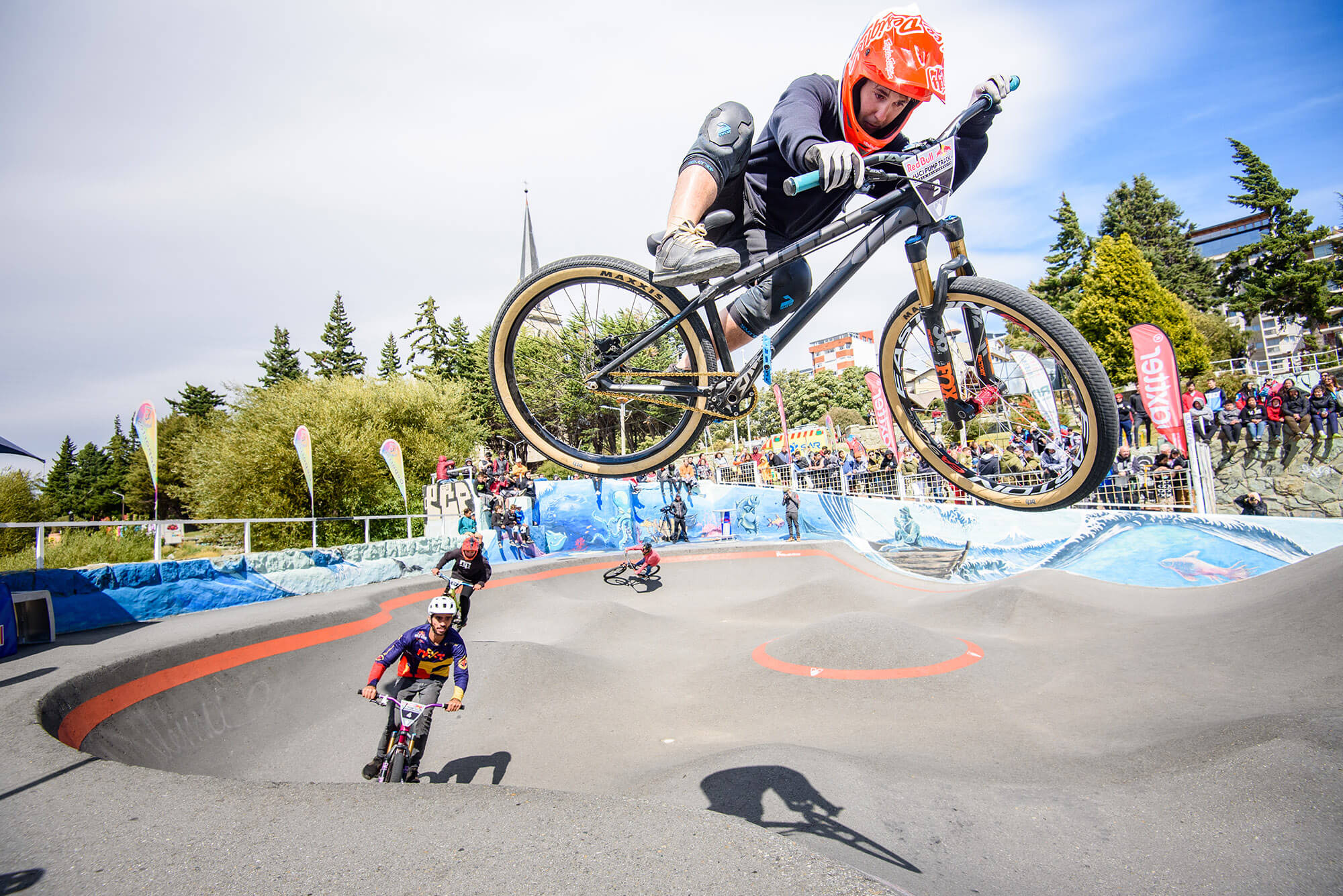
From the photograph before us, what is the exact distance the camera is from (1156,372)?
4.50m

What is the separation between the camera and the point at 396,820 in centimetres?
427

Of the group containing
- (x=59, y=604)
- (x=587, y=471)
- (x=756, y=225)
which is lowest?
(x=59, y=604)

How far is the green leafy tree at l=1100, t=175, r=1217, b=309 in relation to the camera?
57.5 meters

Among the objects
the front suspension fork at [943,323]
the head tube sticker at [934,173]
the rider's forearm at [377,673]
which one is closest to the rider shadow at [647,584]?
the rider's forearm at [377,673]

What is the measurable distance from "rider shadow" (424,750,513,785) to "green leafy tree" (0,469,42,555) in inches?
2114

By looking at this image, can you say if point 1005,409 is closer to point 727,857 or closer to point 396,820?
point 727,857

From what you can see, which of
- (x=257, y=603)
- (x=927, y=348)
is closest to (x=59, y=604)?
(x=257, y=603)

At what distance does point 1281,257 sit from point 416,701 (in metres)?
62.4

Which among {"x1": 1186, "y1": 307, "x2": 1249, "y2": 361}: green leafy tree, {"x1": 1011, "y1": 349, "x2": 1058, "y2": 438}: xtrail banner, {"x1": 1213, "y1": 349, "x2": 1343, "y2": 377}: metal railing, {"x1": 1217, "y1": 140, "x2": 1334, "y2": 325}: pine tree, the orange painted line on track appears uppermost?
{"x1": 1217, "y1": 140, "x2": 1334, "y2": 325}: pine tree

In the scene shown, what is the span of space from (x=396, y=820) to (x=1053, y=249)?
54030mm

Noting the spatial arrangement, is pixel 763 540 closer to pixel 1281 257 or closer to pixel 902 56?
pixel 902 56

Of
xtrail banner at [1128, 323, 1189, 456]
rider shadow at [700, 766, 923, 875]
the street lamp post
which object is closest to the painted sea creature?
rider shadow at [700, 766, 923, 875]

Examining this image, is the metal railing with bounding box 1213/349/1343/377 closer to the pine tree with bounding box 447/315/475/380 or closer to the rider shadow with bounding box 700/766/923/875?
the rider shadow with bounding box 700/766/923/875

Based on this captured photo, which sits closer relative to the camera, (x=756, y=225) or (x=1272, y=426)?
(x=756, y=225)
